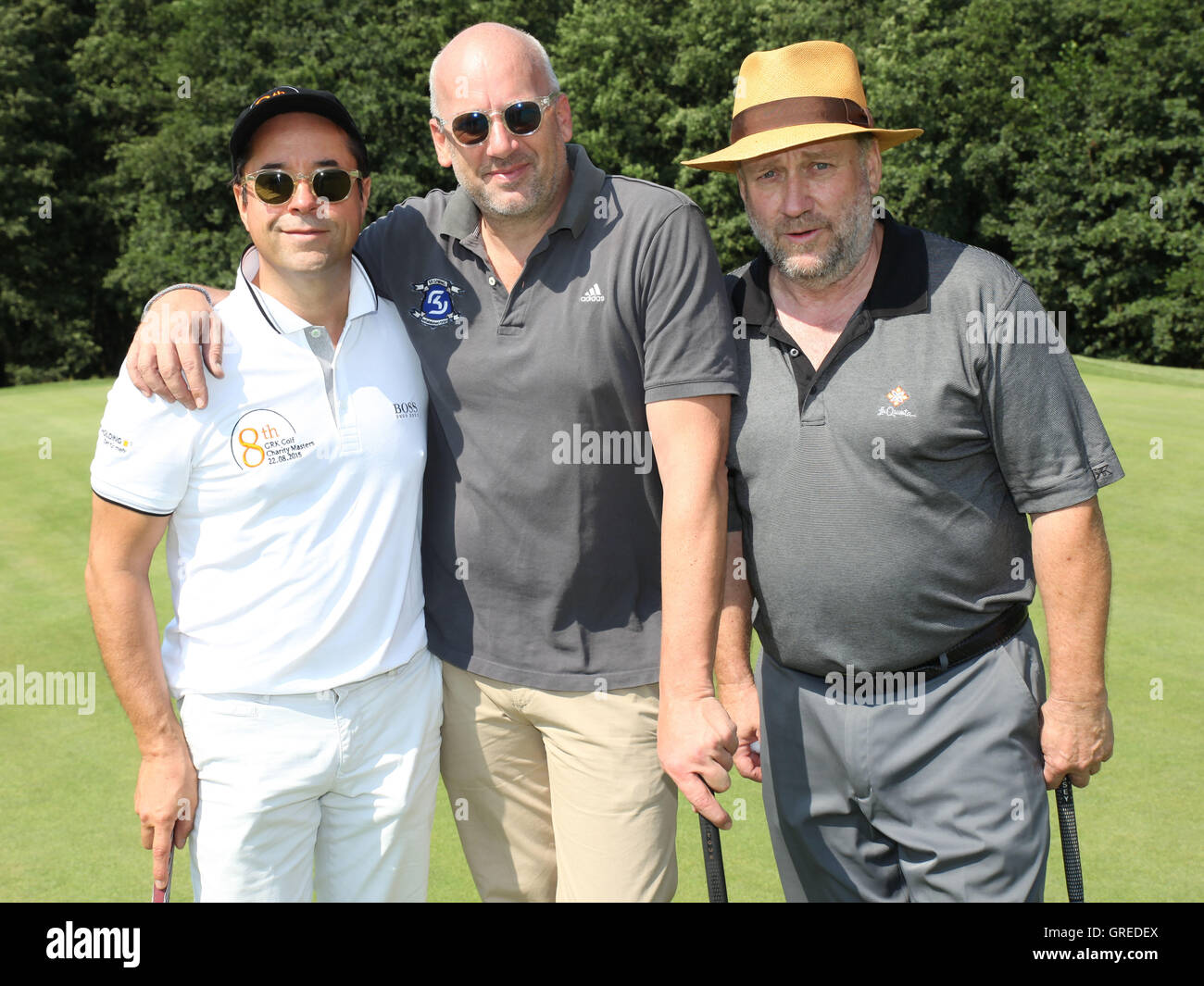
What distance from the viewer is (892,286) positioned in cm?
299

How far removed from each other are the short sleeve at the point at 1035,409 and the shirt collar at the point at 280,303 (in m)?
1.53

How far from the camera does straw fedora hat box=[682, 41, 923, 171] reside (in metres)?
3.07

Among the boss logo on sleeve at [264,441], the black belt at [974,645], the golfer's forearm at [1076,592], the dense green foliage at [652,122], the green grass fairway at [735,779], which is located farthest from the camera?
the dense green foliage at [652,122]

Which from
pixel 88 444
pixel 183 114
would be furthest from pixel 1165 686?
pixel 183 114

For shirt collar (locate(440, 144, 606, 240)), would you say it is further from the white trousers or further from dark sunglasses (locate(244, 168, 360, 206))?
the white trousers

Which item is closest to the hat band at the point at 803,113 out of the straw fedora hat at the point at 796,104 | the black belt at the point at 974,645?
the straw fedora hat at the point at 796,104

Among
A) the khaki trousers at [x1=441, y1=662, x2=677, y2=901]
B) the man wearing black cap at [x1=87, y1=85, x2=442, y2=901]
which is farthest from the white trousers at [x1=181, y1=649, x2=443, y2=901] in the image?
the khaki trousers at [x1=441, y1=662, x2=677, y2=901]

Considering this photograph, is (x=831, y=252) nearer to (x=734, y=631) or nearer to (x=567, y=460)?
(x=567, y=460)

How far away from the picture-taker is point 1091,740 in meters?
3.00

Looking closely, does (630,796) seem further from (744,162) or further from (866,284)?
(744,162)

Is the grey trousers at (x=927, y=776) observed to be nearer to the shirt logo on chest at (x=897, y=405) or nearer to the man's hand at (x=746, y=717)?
the man's hand at (x=746, y=717)

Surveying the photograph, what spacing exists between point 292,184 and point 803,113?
1.29 m

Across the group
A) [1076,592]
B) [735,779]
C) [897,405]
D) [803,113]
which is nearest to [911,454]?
[897,405]

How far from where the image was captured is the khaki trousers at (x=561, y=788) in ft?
10.4
